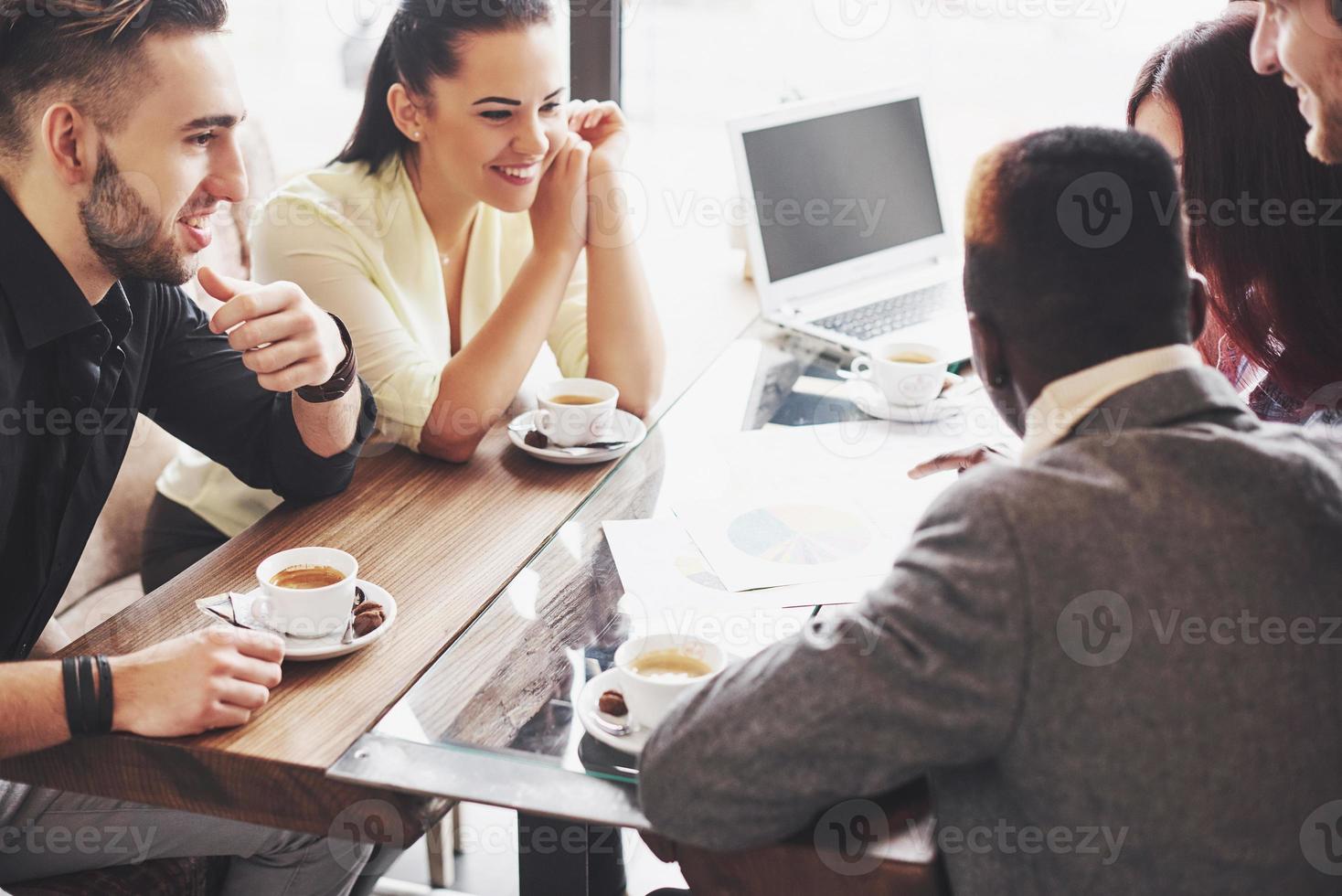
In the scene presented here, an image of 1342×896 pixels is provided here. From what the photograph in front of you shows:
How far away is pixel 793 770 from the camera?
832 mm

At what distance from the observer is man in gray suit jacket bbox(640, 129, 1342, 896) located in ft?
2.62

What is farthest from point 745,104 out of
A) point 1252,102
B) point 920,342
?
point 1252,102

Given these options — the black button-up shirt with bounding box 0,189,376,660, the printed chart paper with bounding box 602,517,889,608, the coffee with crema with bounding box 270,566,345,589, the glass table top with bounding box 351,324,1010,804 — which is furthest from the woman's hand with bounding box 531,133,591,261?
the coffee with crema with bounding box 270,566,345,589

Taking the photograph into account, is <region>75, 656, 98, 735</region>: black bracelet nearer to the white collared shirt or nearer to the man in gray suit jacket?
the man in gray suit jacket

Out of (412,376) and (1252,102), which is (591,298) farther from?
(1252,102)

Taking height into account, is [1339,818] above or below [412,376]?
below

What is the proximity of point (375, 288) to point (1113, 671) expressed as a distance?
1239 millimetres

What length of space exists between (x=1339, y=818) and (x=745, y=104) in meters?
2.47

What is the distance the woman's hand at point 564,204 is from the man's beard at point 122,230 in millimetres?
588

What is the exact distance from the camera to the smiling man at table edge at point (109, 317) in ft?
4.00

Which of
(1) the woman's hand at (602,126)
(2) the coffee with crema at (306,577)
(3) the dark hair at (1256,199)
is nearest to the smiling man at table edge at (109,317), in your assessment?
(2) the coffee with crema at (306,577)

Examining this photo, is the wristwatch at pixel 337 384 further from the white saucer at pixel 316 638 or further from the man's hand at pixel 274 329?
the white saucer at pixel 316 638

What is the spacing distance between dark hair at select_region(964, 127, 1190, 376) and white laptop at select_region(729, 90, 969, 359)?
1.06 m

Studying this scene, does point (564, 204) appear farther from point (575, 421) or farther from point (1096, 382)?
point (1096, 382)
